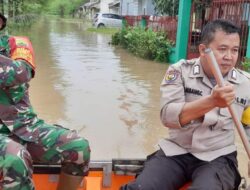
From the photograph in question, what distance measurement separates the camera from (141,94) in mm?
8000

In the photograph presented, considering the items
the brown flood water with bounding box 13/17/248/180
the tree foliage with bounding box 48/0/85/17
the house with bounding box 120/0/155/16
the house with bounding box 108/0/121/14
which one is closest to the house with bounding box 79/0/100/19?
the house with bounding box 108/0/121/14

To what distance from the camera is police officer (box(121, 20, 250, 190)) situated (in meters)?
2.36

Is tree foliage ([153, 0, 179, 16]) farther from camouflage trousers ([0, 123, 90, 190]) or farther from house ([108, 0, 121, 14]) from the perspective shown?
house ([108, 0, 121, 14])

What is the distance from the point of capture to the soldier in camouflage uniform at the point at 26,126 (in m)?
2.36

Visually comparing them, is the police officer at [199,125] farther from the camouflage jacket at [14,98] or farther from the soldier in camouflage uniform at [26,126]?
the camouflage jacket at [14,98]

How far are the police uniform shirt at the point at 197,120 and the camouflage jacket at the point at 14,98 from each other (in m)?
0.77

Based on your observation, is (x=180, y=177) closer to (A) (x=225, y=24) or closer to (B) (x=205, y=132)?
(B) (x=205, y=132)

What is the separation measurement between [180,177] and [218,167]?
0.22 m

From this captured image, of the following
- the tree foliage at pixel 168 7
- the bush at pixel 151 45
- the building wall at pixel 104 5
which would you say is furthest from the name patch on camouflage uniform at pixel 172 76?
the building wall at pixel 104 5

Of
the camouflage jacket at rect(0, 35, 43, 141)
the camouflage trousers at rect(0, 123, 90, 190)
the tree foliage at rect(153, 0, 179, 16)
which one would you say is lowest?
the camouflage trousers at rect(0, 123, 90, 190)

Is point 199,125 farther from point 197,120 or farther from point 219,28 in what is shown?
point 219,28

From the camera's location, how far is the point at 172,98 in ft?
8.25

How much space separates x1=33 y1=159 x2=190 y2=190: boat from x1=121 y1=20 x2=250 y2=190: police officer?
0.58 feet

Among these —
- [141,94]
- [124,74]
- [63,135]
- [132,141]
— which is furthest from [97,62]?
[63,135]
